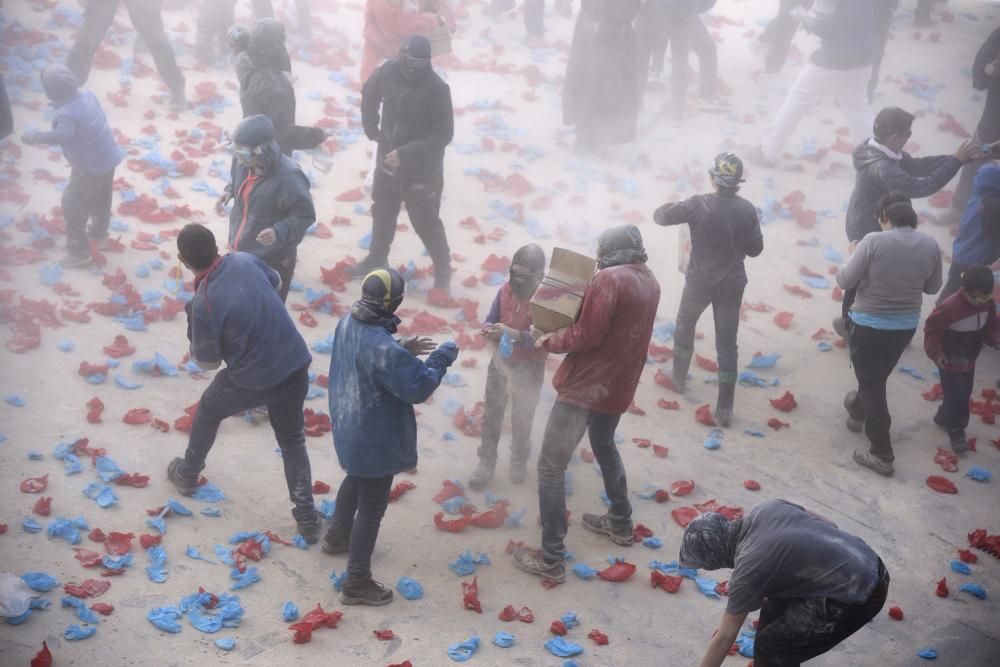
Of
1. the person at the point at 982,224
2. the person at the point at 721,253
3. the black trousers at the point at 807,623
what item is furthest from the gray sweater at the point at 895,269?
the black trousers at the point at 807,623

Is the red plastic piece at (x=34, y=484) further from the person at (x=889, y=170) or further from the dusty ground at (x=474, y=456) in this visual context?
the person at (x=889, y=170)

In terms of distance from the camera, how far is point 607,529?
6.07 m

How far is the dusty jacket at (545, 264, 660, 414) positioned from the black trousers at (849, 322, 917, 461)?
7.32ft

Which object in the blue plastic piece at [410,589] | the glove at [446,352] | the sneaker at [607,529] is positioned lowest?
the blue plastic piece at [410,589]

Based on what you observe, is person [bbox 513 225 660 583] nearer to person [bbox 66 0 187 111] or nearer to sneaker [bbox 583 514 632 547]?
sneaker [bbox 583 514 632 547]

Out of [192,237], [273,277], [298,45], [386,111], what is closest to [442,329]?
[386,111]

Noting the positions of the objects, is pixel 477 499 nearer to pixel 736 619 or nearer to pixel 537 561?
pixel 537 561

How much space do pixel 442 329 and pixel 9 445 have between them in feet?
11.0

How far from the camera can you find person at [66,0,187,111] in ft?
34.7

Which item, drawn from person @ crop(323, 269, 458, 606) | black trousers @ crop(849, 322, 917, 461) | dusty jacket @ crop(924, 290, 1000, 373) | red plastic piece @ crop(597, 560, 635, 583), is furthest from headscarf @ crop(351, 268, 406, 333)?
dusty jacket @ crop(924, 290, 1000, 373)

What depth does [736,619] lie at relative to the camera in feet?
13.5

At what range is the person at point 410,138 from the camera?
7.70 meters

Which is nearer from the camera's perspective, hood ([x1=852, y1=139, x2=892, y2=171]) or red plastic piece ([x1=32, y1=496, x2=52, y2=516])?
red plastic piece ([x1=32, y1=496, x2=52, y2=516])

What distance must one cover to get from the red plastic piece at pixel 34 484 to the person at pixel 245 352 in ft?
2.42
